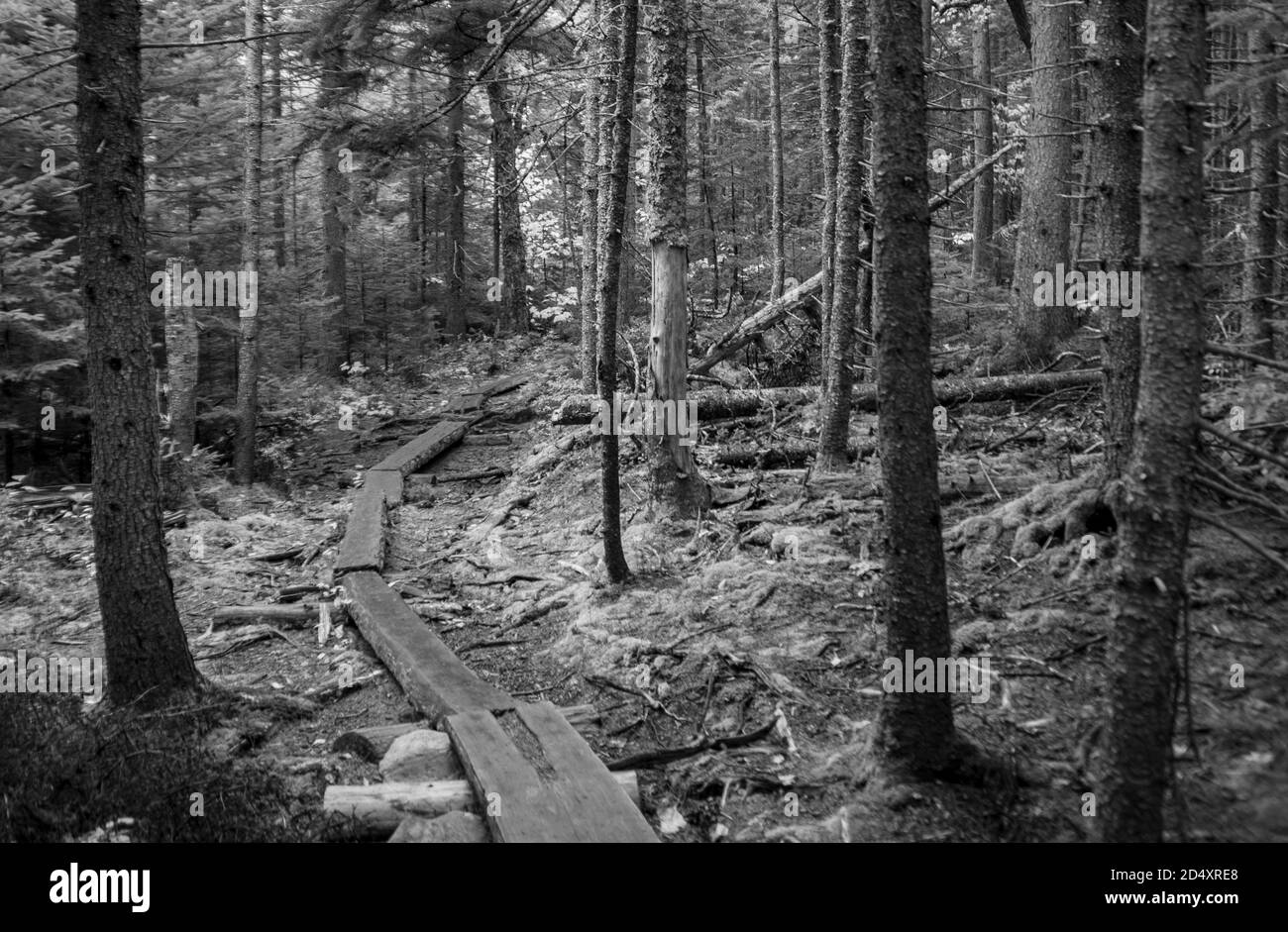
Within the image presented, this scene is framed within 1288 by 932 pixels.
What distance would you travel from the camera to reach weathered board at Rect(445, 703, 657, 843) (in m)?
4.72

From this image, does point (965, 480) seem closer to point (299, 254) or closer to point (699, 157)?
point (699, 157)

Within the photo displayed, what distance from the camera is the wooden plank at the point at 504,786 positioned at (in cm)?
473

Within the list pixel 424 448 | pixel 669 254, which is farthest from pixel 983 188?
pixel 424 448

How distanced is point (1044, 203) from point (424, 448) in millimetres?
12288

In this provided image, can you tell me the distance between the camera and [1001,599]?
23.6ft

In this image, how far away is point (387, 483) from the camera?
615 inches

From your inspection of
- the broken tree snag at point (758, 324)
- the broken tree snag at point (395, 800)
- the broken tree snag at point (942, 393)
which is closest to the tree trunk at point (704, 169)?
the broken tree snag at point (758, 324)

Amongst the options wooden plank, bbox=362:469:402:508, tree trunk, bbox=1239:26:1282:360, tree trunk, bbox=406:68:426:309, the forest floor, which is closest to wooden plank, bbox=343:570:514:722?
the forest floor

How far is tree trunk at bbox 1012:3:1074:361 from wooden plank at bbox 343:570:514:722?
34.0 ft

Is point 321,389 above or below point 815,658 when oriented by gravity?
above

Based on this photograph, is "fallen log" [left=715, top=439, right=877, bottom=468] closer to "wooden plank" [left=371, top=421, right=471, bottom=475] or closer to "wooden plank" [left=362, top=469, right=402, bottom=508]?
"wooden plank" [left=362, top=469, right=402, bottom=508]

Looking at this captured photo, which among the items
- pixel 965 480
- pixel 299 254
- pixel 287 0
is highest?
pixel 287 0
